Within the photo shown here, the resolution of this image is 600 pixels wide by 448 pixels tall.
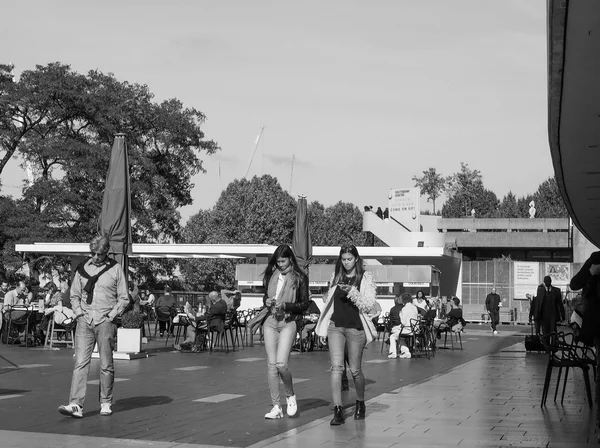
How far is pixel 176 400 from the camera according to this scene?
1117 centimetres

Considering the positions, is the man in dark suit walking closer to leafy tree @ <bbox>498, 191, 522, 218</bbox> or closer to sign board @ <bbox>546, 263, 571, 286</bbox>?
sign board @ <bbox>546, 263, 571, 286</bbox>

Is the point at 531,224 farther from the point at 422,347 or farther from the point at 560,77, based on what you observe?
the point at 560,77

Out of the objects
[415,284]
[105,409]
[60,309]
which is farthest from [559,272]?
[105,409]

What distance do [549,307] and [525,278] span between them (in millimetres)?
29693

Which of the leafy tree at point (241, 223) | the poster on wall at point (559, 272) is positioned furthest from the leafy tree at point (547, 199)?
the poster on wall at point (559, 272)

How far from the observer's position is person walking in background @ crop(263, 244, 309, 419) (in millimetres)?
9562

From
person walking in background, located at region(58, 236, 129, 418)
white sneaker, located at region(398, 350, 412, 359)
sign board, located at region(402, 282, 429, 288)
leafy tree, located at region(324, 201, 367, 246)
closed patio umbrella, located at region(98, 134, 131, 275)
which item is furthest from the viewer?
leafy tree, located at region(324, 201, 367, 246)

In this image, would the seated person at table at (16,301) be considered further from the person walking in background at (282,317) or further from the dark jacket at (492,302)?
the dark jacket at (492,302)

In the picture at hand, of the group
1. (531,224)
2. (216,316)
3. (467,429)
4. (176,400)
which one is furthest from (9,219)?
(531,224)

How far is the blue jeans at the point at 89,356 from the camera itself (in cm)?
938

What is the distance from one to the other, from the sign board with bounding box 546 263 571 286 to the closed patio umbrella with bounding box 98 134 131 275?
35502mm

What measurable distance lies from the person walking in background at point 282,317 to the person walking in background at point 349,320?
313mm

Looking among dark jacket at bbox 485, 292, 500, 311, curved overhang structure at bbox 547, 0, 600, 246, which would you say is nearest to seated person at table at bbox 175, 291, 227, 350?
curved overhang structure at bbox 547, 0, 600, 246

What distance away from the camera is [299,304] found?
9695 millimetres
